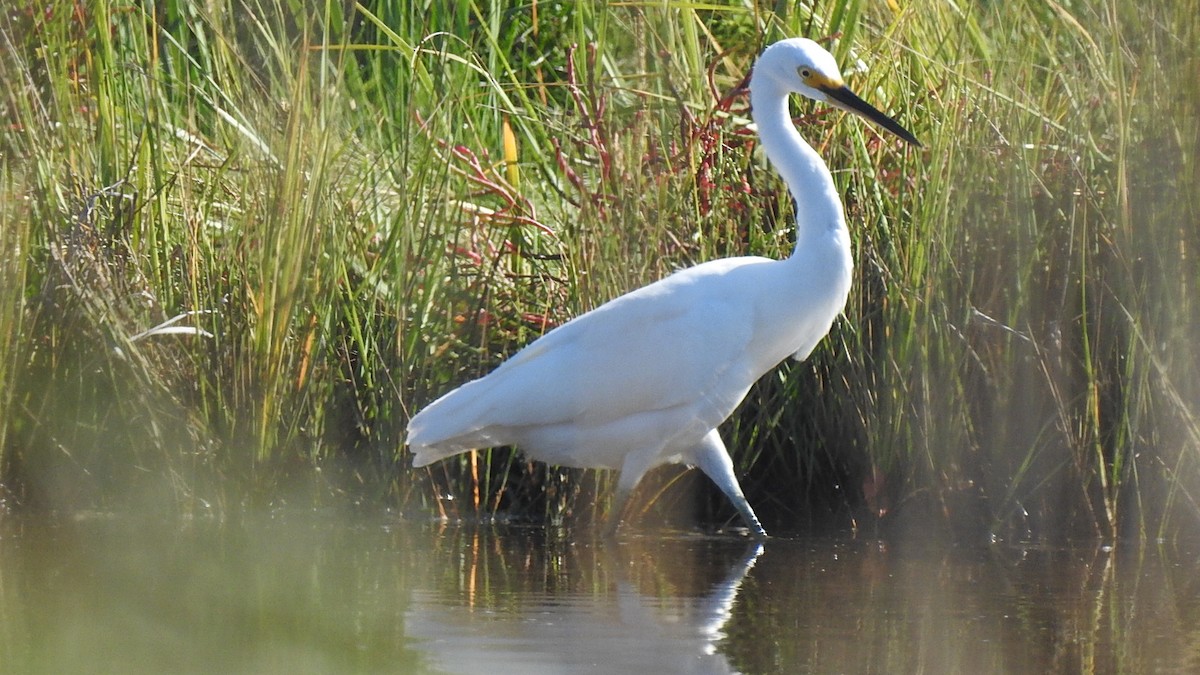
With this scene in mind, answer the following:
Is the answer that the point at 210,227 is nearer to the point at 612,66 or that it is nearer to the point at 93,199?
the point at 93,199

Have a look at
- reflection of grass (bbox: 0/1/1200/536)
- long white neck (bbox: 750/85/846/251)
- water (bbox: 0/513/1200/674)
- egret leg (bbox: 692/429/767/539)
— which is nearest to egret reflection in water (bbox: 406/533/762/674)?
water (bbox: 0/513/1200/674)

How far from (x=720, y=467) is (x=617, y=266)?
0.70 m

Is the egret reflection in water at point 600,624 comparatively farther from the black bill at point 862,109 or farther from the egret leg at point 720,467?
the black bill at point 862,109

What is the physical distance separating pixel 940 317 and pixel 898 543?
0.66m

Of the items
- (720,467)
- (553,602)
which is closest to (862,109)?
(720,467)

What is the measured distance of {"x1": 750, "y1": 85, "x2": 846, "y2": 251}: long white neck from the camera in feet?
14.5

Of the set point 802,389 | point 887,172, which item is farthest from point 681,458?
point 887,172

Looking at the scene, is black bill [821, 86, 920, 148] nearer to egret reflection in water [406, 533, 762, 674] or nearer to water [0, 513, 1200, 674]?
water [0, 513, 1200, 674]

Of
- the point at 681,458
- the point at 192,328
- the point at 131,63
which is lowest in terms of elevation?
the point at 681,458

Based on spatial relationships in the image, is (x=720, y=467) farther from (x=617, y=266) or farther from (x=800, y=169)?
(x=800, y=169)

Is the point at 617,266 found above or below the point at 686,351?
above

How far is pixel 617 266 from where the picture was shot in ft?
15.8

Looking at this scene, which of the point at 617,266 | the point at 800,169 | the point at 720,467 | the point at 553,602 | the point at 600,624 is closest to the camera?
the point at 600,624

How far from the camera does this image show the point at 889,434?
4.55m
